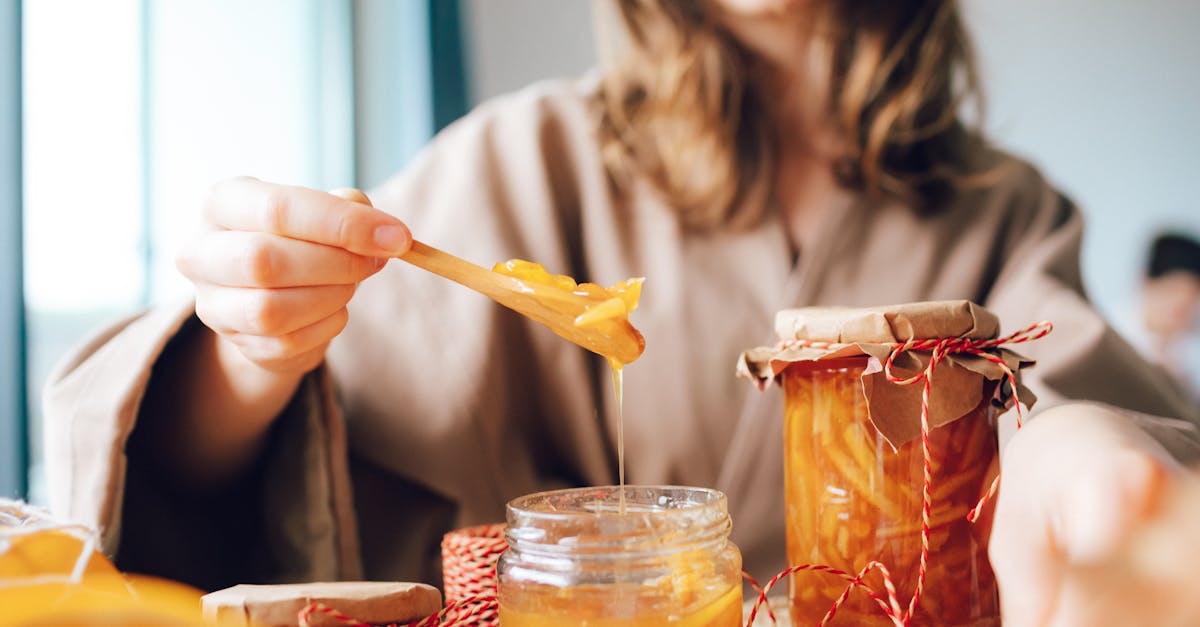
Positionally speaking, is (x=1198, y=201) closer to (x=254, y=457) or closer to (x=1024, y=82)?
(x=1024, y=82)

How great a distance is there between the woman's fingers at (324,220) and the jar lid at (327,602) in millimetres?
173

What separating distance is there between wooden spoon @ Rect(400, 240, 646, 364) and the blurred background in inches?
25.9

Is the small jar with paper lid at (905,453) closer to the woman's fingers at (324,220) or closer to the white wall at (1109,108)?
the woman's fingers at (324,220)

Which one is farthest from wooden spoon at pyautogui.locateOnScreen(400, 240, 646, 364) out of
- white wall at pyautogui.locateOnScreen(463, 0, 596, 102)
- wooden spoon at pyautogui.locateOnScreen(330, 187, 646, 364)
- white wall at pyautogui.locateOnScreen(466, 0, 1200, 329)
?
white wall at pyautogui.locateOnScreen(466, 0, 1200, 329)

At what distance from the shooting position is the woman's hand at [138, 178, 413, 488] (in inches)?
17.8

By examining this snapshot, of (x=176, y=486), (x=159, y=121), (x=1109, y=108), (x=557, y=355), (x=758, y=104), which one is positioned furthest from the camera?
(x=1109, y=108)

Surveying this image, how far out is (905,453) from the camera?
0.40m

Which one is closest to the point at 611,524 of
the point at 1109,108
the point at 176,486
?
the point at 176,486

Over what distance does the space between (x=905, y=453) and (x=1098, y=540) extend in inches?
4.6

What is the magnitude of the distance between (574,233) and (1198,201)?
3069 millimetres

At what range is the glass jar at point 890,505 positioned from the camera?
1.32ft

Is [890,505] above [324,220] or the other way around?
the other way around

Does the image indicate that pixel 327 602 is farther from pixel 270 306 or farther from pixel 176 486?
pixel 176 486

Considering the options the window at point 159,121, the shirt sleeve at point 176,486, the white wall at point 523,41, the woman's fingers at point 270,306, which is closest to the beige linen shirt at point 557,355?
the shirt sleeve at point 176,486
